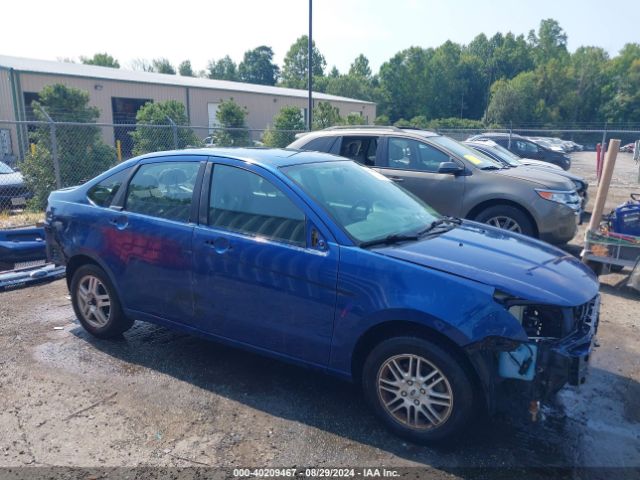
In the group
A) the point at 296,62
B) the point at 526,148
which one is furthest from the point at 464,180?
the point at 296,62

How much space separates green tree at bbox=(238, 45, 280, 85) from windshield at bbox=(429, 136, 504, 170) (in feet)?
360

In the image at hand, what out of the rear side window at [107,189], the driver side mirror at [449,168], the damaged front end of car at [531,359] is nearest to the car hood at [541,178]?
the driver side mirror at [449,168]

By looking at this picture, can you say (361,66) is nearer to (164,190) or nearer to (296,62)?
(296,62)

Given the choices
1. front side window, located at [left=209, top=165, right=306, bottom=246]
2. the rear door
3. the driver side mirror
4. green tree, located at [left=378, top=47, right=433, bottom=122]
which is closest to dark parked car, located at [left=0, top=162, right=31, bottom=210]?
the rear door

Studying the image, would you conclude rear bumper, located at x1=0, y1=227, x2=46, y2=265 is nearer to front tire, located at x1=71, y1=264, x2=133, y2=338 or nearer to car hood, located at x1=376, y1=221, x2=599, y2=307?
front tire, located at x1=71, y1=264, x2=133, y2=338

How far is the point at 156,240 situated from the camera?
13.6 feet

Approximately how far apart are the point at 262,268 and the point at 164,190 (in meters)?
1.28

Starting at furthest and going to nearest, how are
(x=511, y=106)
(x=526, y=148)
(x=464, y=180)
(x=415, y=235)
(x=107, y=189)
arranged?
1. (x=511, y=106)
2. (x=526, y=148)
3. (x=464, y=180)
4. (x=107, y=189)
5. (x=415, y=235)

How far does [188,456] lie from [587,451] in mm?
2388

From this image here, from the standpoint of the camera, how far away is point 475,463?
9.99ft

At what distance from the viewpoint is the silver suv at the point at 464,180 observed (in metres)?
7.08

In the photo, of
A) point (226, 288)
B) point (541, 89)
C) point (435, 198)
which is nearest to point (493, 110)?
point (541, 89)

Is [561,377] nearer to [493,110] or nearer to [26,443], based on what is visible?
[26,443]

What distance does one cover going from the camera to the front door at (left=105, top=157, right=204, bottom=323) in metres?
4.04
